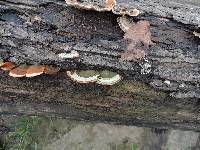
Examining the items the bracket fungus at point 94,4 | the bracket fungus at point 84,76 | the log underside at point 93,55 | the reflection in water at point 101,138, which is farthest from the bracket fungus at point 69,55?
the reflection in water at point 101,138

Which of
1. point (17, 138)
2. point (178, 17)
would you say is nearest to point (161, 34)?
point (178, 17)

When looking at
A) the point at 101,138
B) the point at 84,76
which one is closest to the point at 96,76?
the point at 84,76

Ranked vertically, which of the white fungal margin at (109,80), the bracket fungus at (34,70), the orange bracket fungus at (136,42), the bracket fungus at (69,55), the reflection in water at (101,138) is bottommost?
the reflection in water at (101,138)

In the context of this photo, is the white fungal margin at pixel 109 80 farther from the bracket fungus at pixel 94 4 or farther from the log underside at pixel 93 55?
the bracket fungus at pixel 94 4

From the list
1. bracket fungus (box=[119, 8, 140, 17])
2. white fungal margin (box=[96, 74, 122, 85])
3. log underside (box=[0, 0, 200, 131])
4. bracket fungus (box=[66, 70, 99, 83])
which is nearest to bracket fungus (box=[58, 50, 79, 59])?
log underside (box=[0, 0, 200, 131])

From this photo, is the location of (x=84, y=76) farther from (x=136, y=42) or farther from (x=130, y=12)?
(x=130, y=12)

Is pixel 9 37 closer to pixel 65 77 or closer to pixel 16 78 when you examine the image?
pixel 16 78

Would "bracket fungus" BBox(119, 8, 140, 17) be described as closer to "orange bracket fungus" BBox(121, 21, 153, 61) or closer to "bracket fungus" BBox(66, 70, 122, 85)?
"orange bracket fungus" BBox(121, 21, 153, 61)
